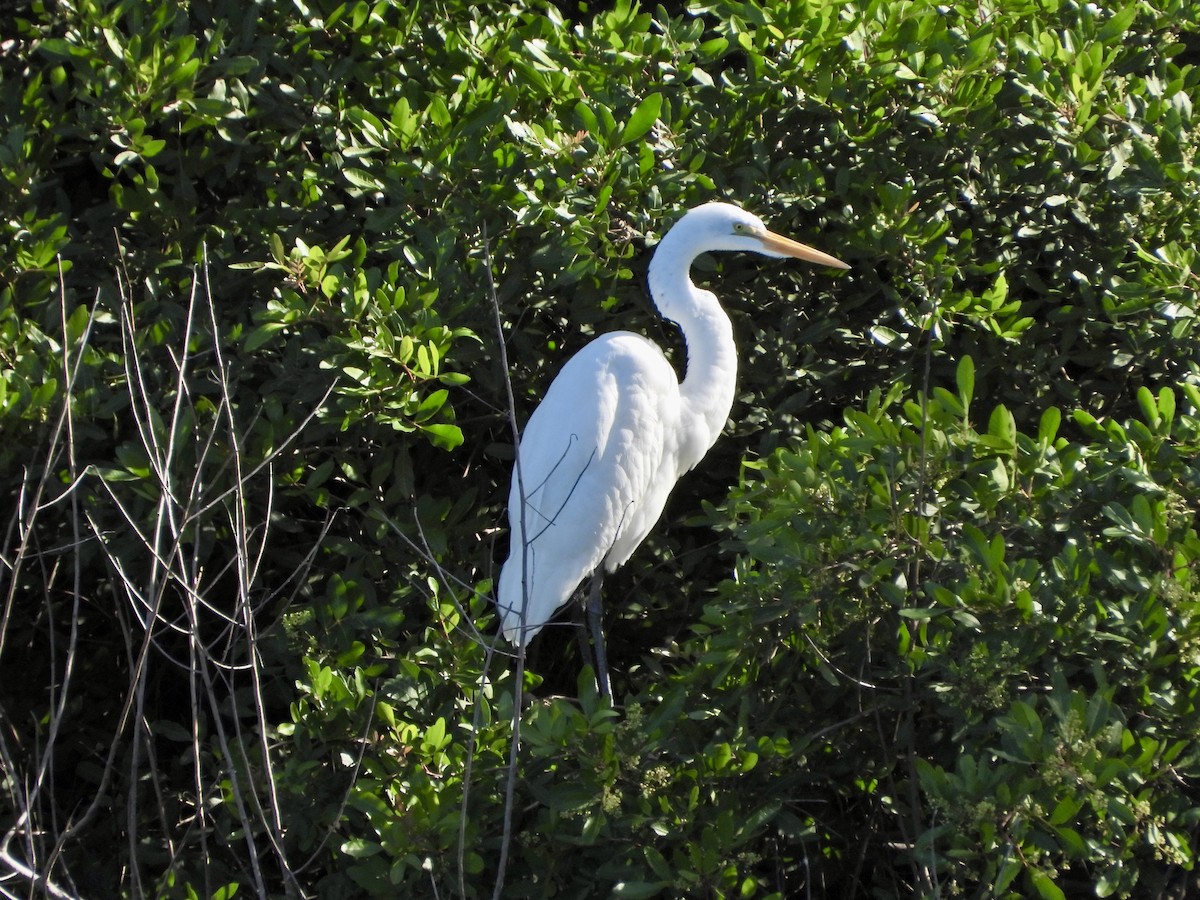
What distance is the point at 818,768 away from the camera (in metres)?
2.50

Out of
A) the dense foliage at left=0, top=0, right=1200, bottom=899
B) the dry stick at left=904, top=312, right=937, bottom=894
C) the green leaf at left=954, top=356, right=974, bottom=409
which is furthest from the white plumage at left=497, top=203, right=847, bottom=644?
the dry stick at left=904, top=312, right=937, bottom=894

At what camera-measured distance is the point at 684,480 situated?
12.2 feet

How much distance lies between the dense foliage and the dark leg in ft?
0.38

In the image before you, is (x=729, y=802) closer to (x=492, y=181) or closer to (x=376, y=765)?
(x=376, y=765)

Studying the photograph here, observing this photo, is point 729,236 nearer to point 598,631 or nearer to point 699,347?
point 699,347

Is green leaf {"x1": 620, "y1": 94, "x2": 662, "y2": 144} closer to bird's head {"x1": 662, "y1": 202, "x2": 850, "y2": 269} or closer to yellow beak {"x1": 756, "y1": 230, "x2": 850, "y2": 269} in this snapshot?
bird's head {"x1": 662, "y1": 202, "x2": 850, "y2": 269}

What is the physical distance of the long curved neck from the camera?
316cm

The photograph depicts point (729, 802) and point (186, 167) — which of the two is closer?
point (729, 802)

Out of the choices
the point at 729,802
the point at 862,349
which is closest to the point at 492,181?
the point at 862,349

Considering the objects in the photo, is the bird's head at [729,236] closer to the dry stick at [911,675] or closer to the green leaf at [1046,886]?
the dry stick at [911,675]

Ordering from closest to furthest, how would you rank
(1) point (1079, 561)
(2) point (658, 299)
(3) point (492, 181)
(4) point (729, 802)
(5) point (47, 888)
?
(5) point (47, 888)
(1) point (1079, 561)
(4) point (729, 802)
(3) point (492, 181)
(2) point (658, 299)

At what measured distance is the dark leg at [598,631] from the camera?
3.19m

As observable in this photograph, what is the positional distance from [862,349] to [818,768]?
46.8 inches

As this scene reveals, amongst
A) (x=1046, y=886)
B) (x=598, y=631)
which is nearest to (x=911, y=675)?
(x=1046, y=886)
